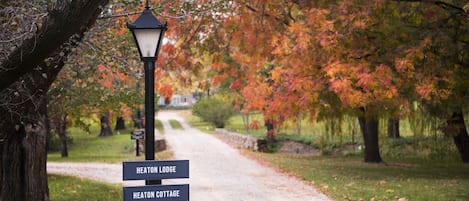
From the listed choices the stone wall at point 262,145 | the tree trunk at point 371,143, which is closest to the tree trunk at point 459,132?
the tree trunk at point 371,143

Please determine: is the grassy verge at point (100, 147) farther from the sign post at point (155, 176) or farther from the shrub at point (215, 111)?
the sign post at point (155, 176)

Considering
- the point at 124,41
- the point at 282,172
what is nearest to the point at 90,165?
the point at 282,172

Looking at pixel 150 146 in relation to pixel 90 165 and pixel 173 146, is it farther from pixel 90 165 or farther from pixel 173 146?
pixel 173 146

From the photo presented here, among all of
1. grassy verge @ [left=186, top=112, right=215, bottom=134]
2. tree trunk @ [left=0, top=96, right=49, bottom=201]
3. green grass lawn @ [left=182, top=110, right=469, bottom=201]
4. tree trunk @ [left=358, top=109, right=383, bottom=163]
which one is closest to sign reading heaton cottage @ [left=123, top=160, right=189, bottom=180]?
tree trunk @ [left=0, top=96, right=49, bottom=201]

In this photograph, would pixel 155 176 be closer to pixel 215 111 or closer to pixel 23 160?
pixel 23 160

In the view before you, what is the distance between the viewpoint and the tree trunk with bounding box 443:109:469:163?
64.1 feet

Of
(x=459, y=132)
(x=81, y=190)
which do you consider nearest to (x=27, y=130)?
(x=81, y=190)

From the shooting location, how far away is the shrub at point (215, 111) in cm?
4750

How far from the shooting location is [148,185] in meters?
6.28

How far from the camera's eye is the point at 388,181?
14.3 meters

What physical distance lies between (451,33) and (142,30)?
381 inches

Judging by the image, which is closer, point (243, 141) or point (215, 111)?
point (243, 141)

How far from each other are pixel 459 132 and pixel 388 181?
7.91 m

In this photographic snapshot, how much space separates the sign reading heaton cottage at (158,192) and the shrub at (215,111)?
1612 inches
